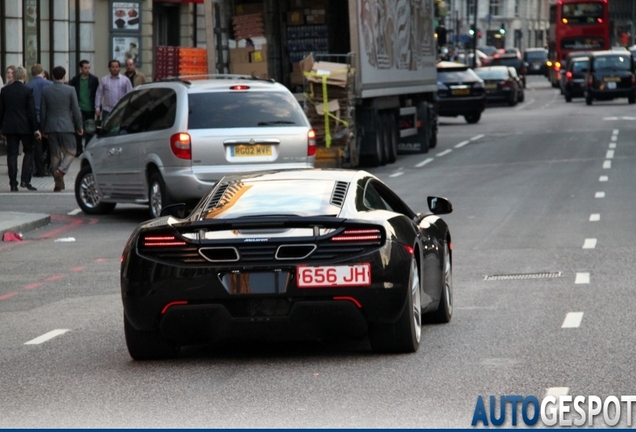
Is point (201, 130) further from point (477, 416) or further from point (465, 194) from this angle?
point (477, 416)

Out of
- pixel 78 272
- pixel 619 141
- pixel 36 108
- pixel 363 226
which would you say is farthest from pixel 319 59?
pixel 363 226

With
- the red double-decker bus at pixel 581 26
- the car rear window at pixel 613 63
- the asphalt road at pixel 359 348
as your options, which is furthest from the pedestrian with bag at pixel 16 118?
the red double-decker bus at pixel 581 26

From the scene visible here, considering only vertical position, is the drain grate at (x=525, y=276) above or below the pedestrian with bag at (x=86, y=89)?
below

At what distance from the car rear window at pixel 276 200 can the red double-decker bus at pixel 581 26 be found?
67.6m

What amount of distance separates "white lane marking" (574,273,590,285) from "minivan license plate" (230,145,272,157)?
17.8 ft

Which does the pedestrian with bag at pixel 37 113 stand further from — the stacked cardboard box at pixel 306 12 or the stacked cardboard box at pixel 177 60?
the stacked cardboard box at pixel 177 60

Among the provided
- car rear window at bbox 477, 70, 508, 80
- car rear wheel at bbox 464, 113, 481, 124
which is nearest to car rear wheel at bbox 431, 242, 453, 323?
car rear wheel at bbox 464, 113, 481, 124

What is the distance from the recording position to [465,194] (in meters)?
22.0

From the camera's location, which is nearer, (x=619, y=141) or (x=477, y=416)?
(x=477, y=416)

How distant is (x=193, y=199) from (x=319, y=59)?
1013 centimetres

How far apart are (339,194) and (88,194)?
440 inches

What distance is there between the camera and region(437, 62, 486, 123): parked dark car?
A: 4400cm

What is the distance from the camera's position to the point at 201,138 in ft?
58.0

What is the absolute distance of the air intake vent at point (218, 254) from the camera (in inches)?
337
